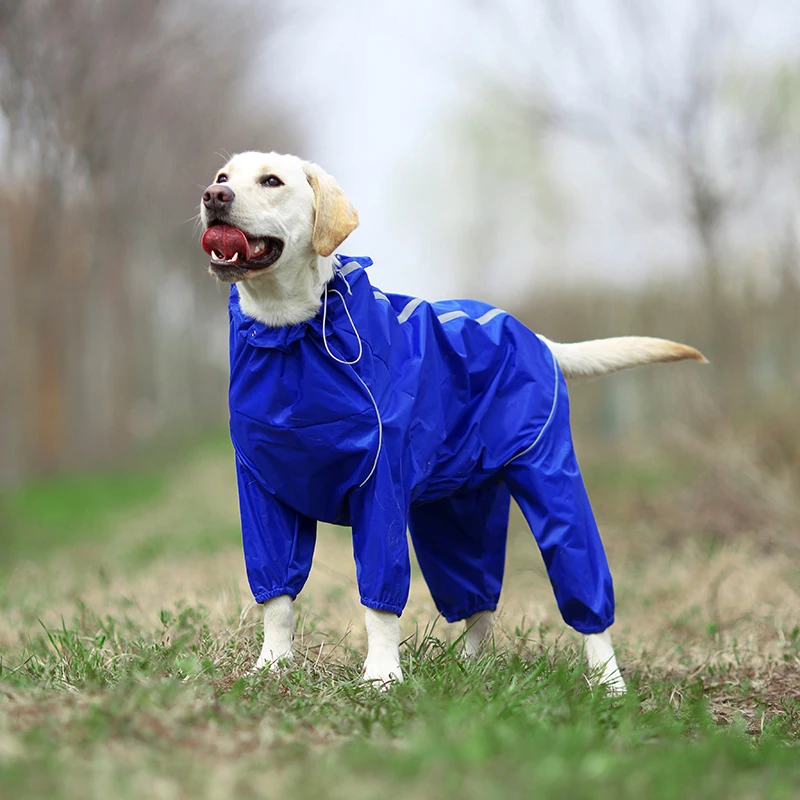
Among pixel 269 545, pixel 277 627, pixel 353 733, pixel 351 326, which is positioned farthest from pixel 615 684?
pixel 351 326

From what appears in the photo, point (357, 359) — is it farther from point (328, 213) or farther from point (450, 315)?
point (450, 315)

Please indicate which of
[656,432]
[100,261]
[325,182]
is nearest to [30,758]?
[325,182]

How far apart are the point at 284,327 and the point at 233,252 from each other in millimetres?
298

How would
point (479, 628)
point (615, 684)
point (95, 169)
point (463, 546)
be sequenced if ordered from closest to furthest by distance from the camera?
point (615, 684) → point (463, 546) → point (479, 628) → point (95, 169)

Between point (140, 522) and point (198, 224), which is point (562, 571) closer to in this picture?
point (198, 224)

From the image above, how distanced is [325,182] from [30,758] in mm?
2105

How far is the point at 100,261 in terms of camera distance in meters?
15.9

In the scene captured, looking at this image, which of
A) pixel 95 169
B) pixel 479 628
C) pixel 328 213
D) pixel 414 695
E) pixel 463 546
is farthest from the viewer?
pixel 95 169

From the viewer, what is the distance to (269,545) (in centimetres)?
343

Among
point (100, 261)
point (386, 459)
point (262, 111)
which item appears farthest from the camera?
point (262, 111)

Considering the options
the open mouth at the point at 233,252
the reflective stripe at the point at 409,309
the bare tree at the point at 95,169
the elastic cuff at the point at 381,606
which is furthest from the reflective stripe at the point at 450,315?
the bare tree at the point at 95,169

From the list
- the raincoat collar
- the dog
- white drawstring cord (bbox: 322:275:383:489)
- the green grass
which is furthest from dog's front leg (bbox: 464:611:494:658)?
the raincoat collar

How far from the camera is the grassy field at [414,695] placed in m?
2.09

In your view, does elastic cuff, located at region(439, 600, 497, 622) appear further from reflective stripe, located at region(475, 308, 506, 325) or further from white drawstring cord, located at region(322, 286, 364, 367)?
white drawstring cord, located at region(322, 286, 364, 367)
